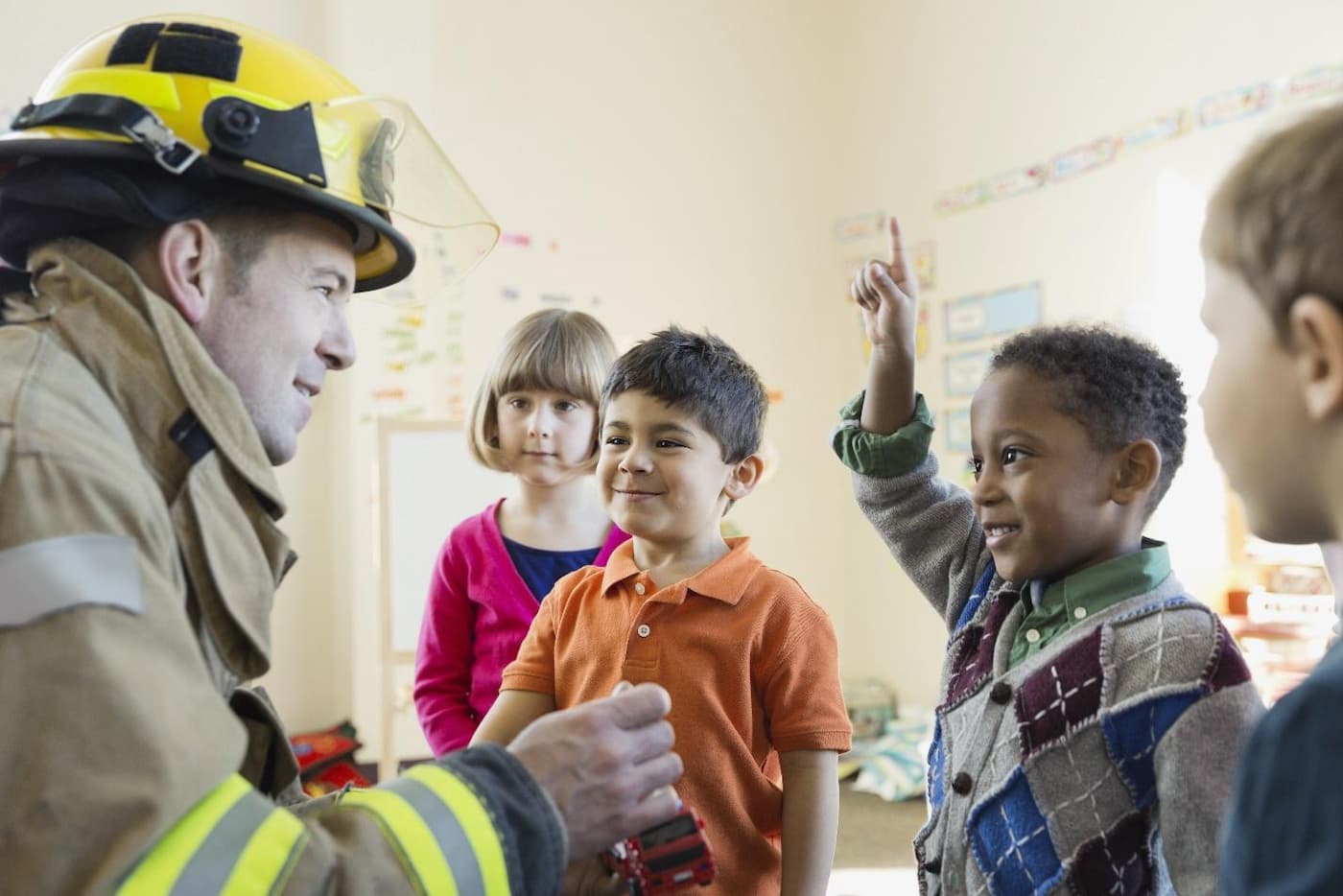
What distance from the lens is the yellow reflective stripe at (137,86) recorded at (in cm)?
112

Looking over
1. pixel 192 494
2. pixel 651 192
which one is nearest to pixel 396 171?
pixel 192 494

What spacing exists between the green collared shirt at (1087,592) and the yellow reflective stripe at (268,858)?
0.85m

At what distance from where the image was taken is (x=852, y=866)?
12.4 feet

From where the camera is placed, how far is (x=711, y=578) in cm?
159

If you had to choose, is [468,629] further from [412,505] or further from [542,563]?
[412,505]

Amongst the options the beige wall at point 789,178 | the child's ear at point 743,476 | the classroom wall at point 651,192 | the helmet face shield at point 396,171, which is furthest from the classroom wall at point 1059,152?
the helmet face shield at point 396,171

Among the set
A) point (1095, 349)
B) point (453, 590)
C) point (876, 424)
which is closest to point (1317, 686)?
point (1095, 349)

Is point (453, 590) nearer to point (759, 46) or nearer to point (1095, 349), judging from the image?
point (1095, 349)

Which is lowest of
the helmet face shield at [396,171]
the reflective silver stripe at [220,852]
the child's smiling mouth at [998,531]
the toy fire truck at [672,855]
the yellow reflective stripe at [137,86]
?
the toy fire truck at [672,855]

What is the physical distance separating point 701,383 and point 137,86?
0.85m

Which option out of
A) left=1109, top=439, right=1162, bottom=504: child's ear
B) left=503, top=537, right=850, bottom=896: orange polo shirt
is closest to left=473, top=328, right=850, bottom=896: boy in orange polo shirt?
left=503, top=537, right=850, bottom=896: orange polo shirt

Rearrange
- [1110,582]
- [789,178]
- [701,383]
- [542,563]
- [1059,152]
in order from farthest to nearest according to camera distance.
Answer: [789,178] < [1059,152] < [542,563] < [701,383] < [1110,582]

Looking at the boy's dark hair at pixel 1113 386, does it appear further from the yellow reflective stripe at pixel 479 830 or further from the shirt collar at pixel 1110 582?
the yellow reflective stripe at pixel 479 830

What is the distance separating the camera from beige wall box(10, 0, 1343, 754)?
4.24 m
